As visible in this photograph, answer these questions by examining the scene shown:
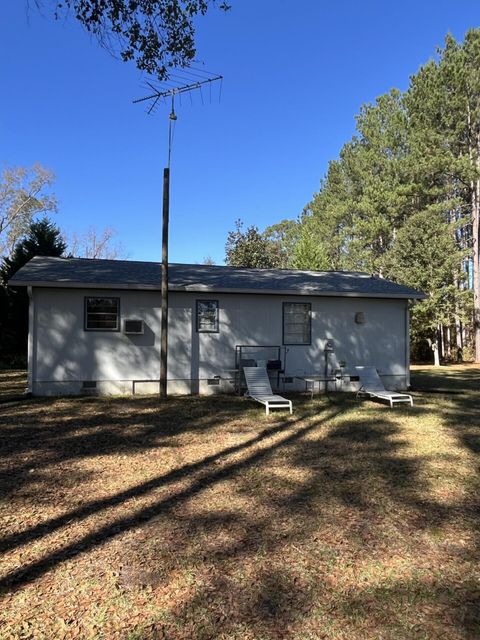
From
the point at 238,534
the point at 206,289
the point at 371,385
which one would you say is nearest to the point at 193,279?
the point at 206,289

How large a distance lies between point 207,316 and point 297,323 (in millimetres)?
2318

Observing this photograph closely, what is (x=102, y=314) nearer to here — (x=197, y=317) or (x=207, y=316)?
(x=197, y=317)

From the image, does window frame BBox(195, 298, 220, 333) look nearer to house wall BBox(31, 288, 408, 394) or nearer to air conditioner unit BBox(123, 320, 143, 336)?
house wall BBox(31, 288, 408, 394)

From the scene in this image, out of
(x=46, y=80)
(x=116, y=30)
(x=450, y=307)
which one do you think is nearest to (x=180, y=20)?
(x=116, y=30)

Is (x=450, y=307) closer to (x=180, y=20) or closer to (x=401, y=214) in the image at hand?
(x=401, y=214)

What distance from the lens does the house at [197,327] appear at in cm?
1002

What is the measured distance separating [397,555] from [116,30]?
6177mm

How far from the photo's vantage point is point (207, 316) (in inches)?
432

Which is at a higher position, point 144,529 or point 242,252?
point 242,252

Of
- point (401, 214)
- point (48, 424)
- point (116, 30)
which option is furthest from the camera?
point (401, 214)

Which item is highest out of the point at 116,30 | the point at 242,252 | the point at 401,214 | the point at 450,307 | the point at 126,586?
the point at 401,214

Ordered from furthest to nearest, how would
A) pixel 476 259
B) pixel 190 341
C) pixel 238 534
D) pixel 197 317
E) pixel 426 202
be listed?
1. pixel 426 202
2. pixel 476 259
3. pixel 197 317
4. pixel 190 341
5. pixel 238 534

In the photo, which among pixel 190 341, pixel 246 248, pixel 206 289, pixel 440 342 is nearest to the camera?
pixel 206 289

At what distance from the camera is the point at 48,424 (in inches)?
283
